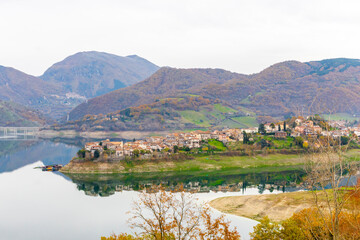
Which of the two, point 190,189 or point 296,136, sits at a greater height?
point 296,136

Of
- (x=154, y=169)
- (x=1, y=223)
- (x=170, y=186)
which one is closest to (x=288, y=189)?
(x=170, y=186)

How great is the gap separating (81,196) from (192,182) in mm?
26054

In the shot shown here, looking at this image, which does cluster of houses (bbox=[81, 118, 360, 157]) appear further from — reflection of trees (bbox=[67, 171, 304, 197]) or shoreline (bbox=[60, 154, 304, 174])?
reflection of trees (bbox=[67, 171, 304, 197])

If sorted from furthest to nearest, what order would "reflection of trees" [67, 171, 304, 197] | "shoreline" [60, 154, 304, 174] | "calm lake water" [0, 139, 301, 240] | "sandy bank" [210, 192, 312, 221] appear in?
1. "shoreline" [60, 154, 304, 174]
2. "reflection of trees" [67, 171, 304, 197]
3. "sandy bank" [210, 192, 312, 221]
4. "calm lake water" [0, 139, 301, 240]

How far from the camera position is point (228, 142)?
126 meters

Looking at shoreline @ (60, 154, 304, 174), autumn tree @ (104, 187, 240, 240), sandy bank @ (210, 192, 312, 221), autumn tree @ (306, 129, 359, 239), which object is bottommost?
sandy bank @ (210, 192, 312, 221)

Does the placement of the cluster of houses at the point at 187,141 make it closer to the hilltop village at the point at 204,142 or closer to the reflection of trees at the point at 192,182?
the hilltop village at the point at 204,142

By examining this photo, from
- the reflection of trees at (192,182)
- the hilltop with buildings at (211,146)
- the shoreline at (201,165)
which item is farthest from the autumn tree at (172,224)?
the hilltop with buildings at (211,146)

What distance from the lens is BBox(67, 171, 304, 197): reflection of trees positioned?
261 feet

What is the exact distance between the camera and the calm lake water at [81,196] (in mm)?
51062

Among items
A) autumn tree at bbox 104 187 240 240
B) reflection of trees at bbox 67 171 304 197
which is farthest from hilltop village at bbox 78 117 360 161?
autumn tree at bbox 104 187 240 240

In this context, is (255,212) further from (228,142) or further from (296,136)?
(296,136)

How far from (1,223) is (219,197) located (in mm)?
37317

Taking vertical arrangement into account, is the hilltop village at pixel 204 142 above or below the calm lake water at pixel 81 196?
above
